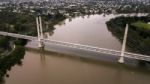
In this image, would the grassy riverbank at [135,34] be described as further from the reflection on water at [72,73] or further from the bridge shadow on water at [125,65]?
the reflection on water at [72,73]

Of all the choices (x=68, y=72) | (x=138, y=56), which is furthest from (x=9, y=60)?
(x=138, y=56)

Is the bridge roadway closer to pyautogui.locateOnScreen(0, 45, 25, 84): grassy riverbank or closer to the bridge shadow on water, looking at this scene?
the bridge shadow on water

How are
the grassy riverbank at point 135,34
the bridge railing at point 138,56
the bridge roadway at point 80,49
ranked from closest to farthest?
the bridge railing at point 138,56
the bridge roadway at point 80,49
the grassy riverbank at point 135,34

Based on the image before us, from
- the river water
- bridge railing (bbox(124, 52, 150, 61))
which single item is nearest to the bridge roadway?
bridge railing (bbox(124, 52, 150, 61))

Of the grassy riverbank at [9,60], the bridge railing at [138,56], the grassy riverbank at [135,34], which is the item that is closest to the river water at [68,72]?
the grassy riverbank at [9,60]

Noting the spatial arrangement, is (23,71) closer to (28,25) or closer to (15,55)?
(15,55)

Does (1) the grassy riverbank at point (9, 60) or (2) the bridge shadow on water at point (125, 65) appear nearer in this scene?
(1) the grassy riverbank at point (9, 60)

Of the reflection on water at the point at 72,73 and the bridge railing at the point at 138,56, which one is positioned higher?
the bridge railing at the point at 138,56

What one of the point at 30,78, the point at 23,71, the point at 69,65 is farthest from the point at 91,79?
the point at 23,71

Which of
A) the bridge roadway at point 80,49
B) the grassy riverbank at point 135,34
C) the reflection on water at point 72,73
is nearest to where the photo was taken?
the reflection on water at point 72,73
